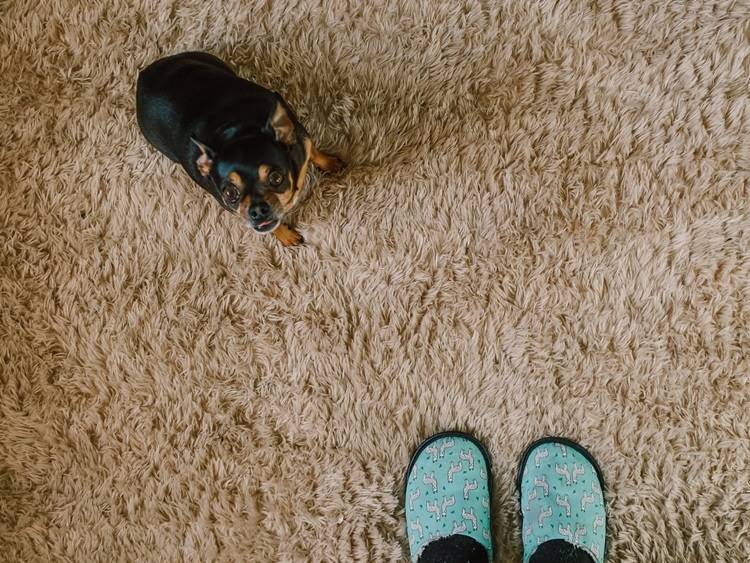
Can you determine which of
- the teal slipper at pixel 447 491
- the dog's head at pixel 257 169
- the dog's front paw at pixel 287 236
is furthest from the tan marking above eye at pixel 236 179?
the teal slipper at pixel 447 491

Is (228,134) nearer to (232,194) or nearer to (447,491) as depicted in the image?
(232,194)

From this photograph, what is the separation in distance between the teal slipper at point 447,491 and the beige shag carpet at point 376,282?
0.04 metres

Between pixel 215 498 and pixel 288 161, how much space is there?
0.69 m

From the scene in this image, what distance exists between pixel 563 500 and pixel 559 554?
0.10 meters

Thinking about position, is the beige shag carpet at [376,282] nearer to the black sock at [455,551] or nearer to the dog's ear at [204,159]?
the black sock at [455,551]

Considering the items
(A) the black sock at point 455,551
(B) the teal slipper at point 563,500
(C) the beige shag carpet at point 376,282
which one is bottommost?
(A) the black sock at point 455,551

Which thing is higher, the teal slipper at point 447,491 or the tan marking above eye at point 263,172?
the tan marking above eye at point 263,172

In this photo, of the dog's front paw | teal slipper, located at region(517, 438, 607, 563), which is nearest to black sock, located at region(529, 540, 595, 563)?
teal slipper, located at region(517, 438, 607, 563)

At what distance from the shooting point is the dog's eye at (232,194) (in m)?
0.99

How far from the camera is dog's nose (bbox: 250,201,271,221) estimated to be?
0.99 metres

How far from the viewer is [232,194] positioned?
998 millimetres

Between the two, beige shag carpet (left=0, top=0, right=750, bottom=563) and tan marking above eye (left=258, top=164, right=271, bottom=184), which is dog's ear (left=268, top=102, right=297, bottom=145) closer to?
tan marking above eye (left=258, top=164, right=271, bottom=184)

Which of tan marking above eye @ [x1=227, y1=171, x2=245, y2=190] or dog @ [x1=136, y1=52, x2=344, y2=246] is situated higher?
dog @ [x1=136, y1=52, x2=344, y2=246]

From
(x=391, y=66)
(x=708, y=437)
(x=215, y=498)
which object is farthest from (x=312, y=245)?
→ (x=708, y=437)
